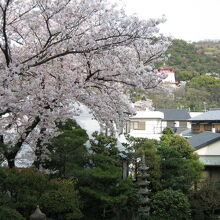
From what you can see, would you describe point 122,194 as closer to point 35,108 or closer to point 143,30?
point 35,108

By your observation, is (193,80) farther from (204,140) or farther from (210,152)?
(210,152)

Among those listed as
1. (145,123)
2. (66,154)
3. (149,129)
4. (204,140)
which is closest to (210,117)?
(149,129)

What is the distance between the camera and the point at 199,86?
52.7 metres

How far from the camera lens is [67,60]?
25.7 feet

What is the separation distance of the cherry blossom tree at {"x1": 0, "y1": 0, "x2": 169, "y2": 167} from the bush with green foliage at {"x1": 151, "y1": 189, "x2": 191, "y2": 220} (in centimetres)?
339

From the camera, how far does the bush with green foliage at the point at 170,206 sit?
10344mm

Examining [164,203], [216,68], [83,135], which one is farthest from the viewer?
Result: [216,68]

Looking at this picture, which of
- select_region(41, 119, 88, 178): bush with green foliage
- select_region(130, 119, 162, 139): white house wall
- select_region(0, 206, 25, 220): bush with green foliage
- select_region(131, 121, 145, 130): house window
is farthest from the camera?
select_region(131, 121, 145, 130): house window

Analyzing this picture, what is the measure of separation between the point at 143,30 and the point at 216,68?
59839 millimetres

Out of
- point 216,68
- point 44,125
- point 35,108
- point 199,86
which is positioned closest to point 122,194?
point 44,125

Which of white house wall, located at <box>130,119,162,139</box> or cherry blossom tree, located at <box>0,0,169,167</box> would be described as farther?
white house wall, located at <box>130,119,162,139</box>

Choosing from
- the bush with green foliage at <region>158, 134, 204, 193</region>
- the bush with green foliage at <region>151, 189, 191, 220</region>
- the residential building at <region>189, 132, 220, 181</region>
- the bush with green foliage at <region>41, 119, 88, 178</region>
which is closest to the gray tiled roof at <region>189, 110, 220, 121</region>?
the residential building at <region>189, 132, 220, 181</region>

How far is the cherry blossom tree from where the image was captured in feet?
21.3

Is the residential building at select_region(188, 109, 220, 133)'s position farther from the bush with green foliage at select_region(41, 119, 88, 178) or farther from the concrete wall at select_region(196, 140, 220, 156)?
the bush with green foliage at select_region(41, 119, 88, 178)
